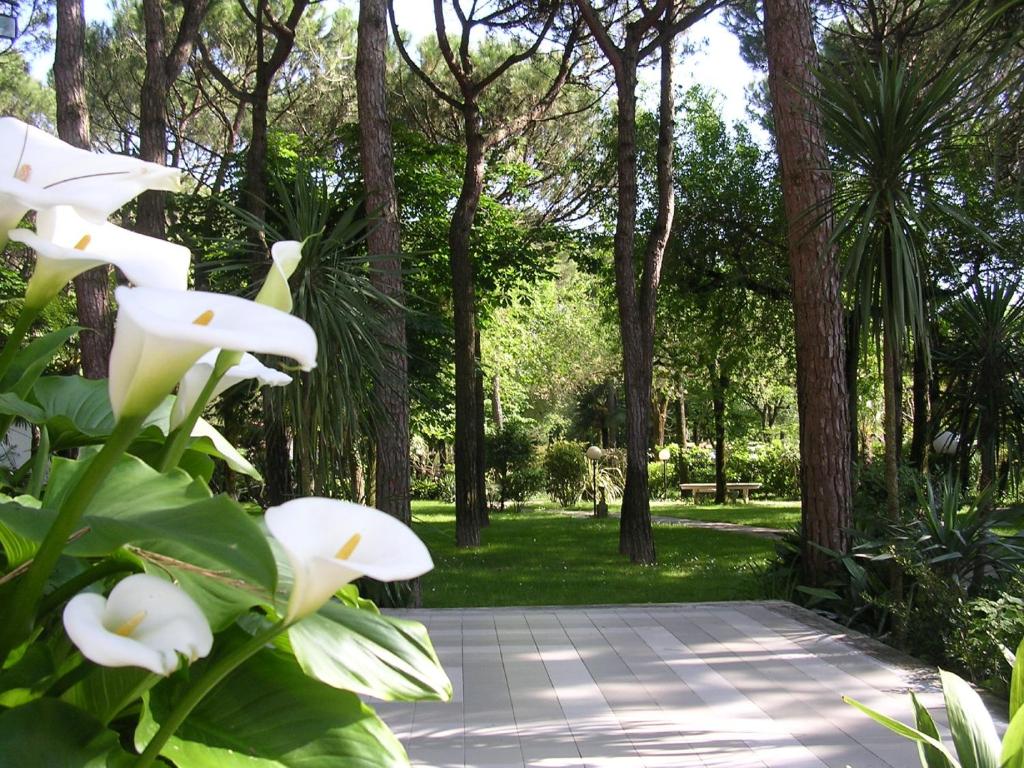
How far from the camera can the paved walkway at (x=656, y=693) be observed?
12.5 feet

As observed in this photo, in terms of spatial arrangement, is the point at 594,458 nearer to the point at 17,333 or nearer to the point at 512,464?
the point at 512,464

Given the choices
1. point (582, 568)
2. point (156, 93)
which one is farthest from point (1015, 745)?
point (582, 568)

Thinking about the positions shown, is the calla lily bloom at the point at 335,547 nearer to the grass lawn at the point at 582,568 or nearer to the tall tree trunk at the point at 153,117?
the grass lawn at the point at 582,568

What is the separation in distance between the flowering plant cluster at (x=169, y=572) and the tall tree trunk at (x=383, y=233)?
6.25 meters

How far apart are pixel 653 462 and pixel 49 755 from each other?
2827 centimetres

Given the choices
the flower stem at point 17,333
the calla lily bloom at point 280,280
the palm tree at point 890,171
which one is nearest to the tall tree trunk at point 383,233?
the palm tree at point 890,171

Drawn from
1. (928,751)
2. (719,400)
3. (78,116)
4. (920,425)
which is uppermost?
(78,116)

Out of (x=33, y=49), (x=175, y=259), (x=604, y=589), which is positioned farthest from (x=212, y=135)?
(x=175, y=259)

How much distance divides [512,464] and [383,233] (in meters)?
14.1

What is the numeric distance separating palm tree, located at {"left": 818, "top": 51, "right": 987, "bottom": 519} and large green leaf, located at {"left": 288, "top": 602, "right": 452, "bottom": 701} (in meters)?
5.23

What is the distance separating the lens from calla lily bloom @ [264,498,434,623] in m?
0.54

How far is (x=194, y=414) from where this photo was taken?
798mm

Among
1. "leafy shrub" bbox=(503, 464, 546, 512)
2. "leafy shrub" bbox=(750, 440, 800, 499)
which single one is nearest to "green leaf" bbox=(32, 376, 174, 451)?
"leafy shrub" bbox=(503, 464, 546, 512)

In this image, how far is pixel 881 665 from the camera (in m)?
5.27
